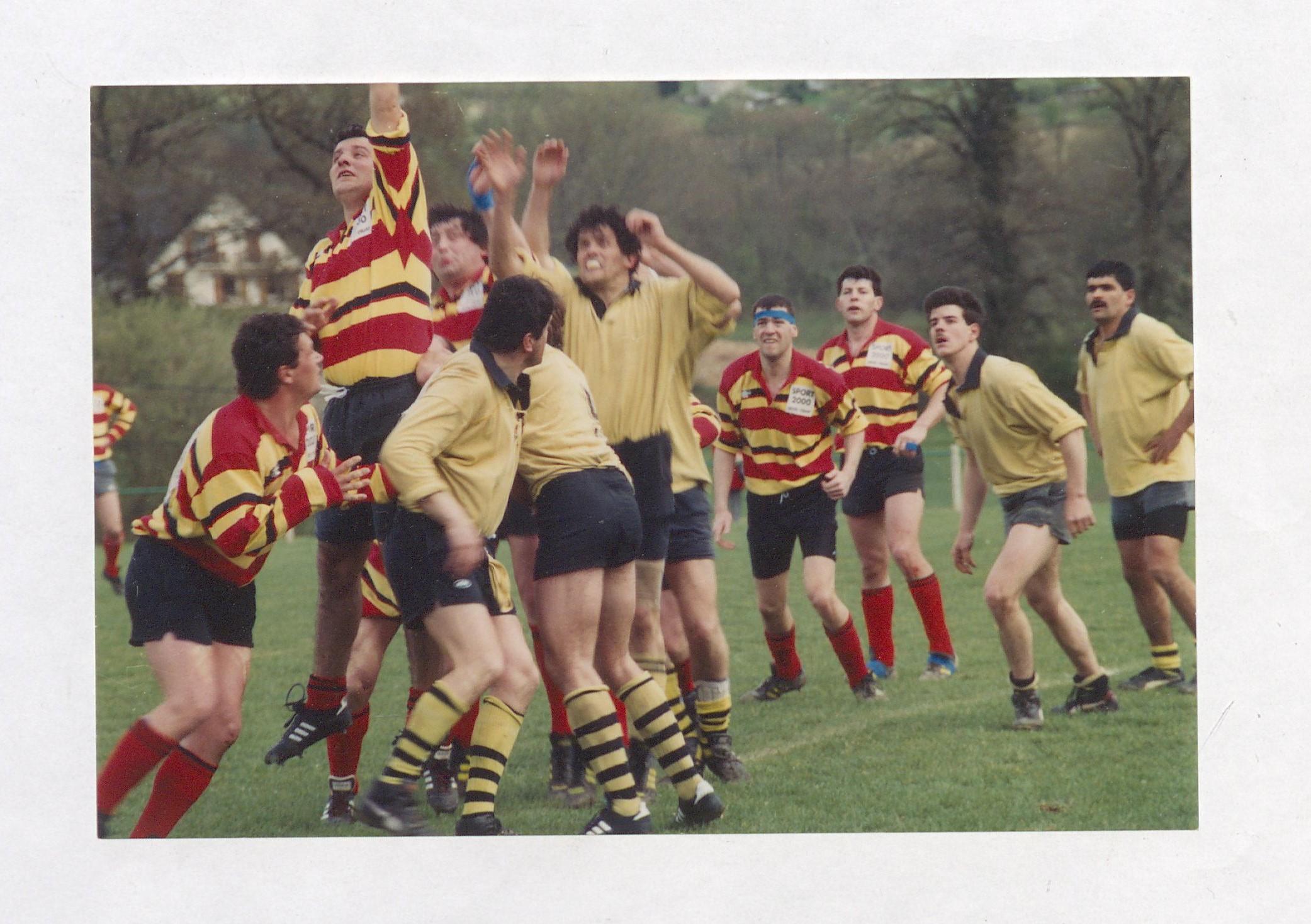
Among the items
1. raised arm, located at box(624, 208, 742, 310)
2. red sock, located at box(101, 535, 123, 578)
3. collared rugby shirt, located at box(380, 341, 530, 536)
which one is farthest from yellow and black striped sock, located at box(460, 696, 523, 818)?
red sock, located at box(101, 535, 123, 578)

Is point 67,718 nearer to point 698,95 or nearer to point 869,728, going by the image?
point 869,728

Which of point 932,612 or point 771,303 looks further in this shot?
point 932,612

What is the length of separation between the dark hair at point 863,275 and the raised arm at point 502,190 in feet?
9.27

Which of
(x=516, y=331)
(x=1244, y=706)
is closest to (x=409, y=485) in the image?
(x=516, y=331)

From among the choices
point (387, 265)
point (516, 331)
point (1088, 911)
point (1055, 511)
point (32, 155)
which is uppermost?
point (32, 155)

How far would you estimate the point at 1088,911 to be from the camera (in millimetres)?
4207

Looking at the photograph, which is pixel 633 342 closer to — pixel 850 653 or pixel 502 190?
pixel 502 190

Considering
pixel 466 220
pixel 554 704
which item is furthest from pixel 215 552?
pixel 466 220

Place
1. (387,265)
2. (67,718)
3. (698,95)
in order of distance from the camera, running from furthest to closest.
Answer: (698,95), (387,265), (67,718)

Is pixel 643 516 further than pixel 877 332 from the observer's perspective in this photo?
No

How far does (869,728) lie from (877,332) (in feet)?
7.99

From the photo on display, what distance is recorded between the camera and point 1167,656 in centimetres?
605

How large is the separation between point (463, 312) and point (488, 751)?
6.24 ft

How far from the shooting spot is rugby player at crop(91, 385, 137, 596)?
9836 millimetres
